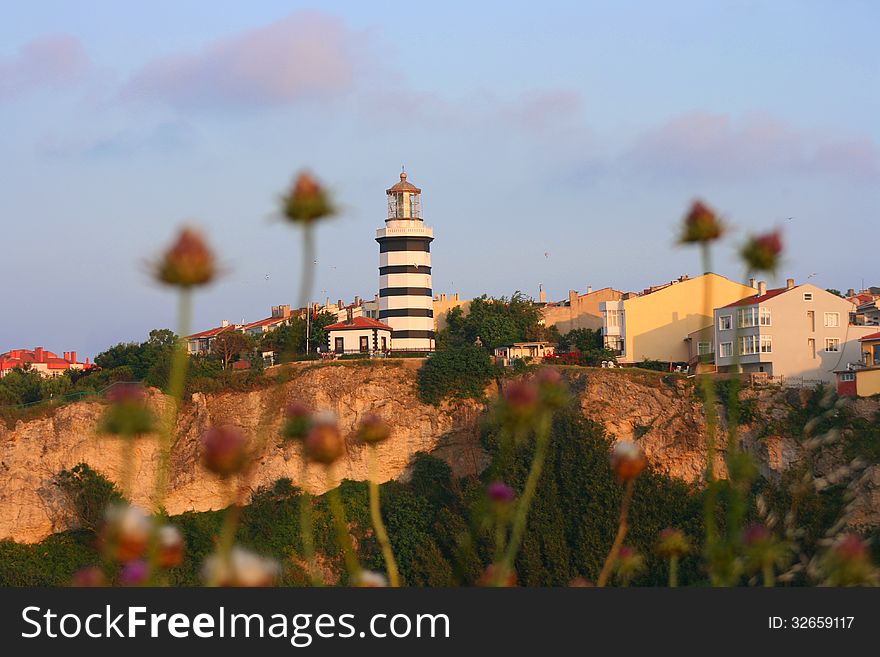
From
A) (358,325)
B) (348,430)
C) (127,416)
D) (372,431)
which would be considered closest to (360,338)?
(358,325)

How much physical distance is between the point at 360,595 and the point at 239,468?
103 cm

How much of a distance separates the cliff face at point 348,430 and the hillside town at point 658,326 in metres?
2.59

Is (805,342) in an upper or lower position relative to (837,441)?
upper

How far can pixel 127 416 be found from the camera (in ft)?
13.6

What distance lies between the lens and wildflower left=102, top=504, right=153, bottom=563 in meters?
4.07

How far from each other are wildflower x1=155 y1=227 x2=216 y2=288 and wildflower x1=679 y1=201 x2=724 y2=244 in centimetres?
181

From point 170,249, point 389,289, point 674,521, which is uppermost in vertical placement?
point 389,289

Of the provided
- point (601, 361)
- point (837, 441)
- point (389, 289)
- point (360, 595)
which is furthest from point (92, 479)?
point (360, 595)

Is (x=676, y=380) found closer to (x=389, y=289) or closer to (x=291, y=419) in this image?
(x=389, y=289)

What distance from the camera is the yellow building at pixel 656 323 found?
60.8 meters

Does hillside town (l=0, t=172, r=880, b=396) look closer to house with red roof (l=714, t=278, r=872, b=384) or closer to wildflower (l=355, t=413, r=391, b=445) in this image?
house with red roof (l=714, t=278, r=872, b=384)

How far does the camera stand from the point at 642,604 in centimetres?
516

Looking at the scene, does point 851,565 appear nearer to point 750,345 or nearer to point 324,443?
point 324,443

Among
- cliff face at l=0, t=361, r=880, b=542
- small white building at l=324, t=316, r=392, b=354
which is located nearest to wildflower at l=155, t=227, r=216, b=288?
cliff face at l=0, t=361, r=880, b=542
